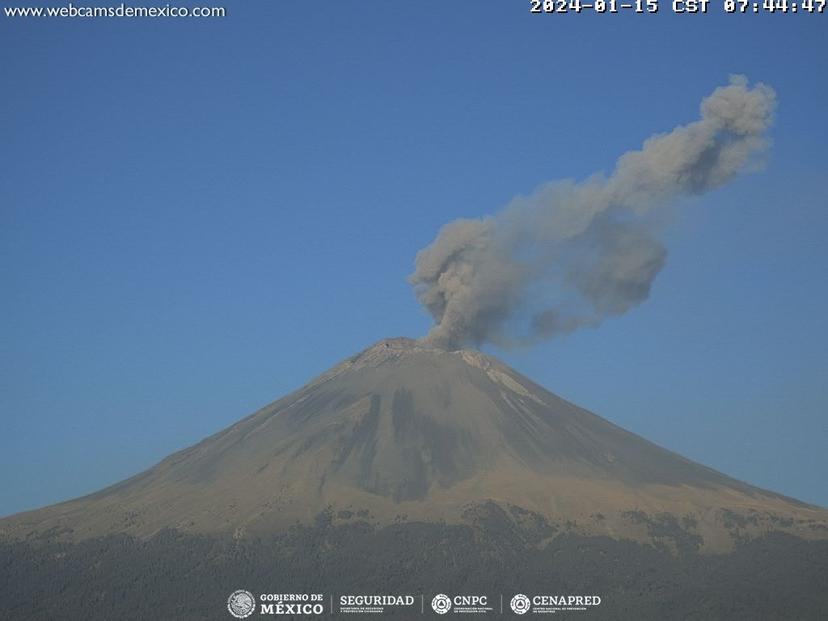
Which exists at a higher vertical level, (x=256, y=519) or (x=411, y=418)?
(x=411, y=418)

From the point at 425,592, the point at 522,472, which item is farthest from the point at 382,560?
the point at 522,472

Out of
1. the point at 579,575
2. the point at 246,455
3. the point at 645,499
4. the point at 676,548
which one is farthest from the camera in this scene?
the point at 246,455

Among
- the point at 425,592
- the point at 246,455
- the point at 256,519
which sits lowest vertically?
the point at 425,592

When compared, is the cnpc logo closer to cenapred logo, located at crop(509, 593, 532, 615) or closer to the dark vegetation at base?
the dark vegetation at base

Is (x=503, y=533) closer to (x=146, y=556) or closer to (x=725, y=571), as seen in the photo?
(x=725, y=571)

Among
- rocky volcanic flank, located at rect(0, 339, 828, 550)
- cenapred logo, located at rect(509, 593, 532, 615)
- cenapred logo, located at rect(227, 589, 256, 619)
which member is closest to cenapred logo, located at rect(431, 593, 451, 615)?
cenapred logo, located at rect(509, 593, 532, 615)

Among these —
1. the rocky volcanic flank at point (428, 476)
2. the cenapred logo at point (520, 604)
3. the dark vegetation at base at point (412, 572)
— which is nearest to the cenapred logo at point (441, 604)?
the dark vegetation at base at point (412, 572)

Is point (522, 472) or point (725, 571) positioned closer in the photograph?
point (725, 571)

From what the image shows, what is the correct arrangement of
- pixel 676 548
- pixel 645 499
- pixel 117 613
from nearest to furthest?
pixel 117 613 < pixel 676 548 < pixel 645 499
